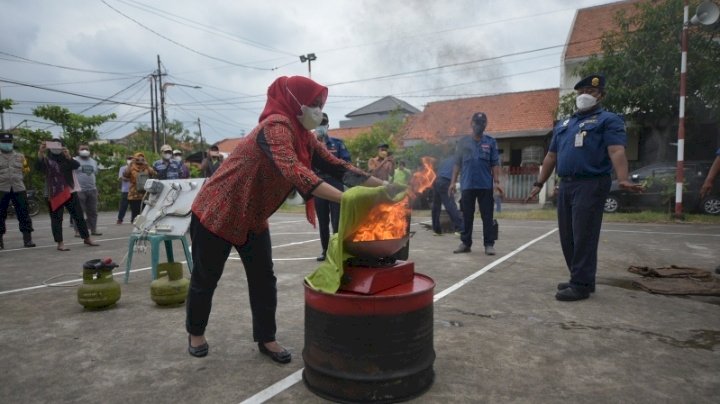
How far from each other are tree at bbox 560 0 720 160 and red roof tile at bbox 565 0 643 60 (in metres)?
2.73

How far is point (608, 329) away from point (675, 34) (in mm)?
14982

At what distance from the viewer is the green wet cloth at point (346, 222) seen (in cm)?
226

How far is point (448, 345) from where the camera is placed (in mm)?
3113

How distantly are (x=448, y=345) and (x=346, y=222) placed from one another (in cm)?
144

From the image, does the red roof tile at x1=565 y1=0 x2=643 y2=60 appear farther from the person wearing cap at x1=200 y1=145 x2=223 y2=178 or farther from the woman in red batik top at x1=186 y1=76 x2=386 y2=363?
the woman in red batik top at x1=186 y1=76 x2=386 y2=363

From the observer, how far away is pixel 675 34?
14047 millimetres

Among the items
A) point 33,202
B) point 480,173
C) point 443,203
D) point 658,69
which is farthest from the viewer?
point 33,202

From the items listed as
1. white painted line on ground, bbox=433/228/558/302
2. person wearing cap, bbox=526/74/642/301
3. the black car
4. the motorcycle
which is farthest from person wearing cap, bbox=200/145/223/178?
the black car

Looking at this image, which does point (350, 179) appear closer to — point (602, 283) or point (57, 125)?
point (602, 283)

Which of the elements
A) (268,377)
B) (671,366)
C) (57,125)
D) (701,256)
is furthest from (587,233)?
(57,125)

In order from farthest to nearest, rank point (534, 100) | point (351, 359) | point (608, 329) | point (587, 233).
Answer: point (534, 100), point (587, 233), point (608, 329), point (351, 359)

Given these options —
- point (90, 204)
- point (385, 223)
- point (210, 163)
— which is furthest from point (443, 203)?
point (90, 204)

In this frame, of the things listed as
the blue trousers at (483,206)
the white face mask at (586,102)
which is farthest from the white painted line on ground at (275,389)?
the blue trousers at (483,206)

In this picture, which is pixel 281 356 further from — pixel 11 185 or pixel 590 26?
pixel 590 26
